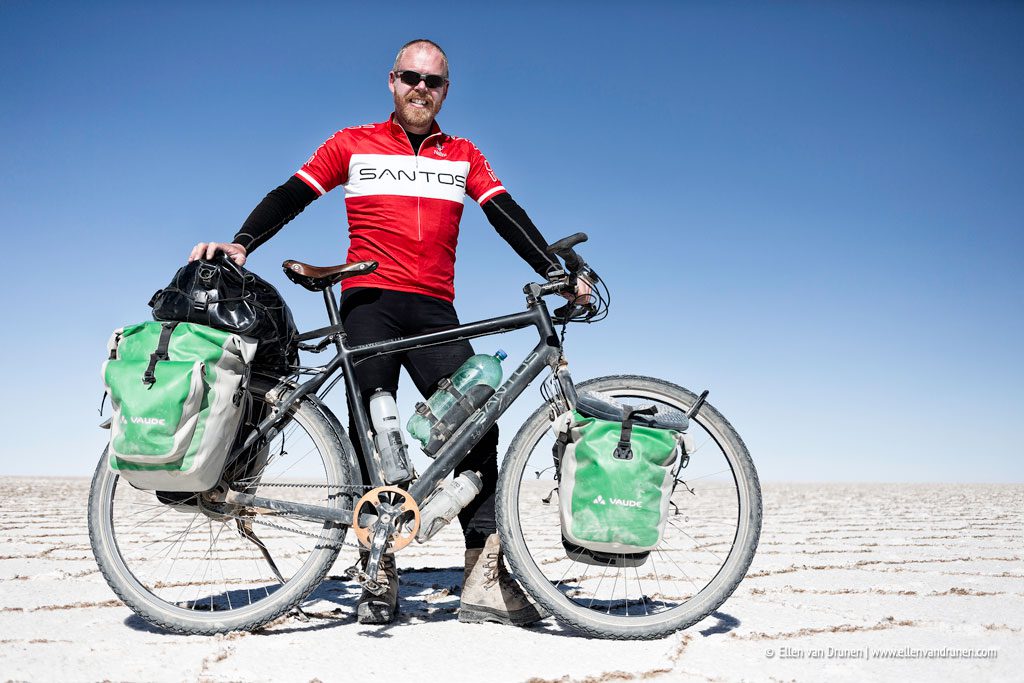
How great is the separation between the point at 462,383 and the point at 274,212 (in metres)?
1.02

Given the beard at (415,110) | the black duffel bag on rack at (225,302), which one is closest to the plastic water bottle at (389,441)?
the black duffel bag on rack at (225,302)

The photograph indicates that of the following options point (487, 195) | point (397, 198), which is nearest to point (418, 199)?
point (397, 198)

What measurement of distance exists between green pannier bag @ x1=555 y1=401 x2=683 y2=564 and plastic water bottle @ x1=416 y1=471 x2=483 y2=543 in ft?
1.16

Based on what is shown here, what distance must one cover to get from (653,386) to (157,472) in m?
1.77

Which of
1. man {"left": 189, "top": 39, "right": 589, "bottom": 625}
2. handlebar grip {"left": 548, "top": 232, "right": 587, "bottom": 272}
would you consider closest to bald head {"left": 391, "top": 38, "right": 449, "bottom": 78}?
man {"left": 189, "top": 39, "right": 589, "bottom": 625}

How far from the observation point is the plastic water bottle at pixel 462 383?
2799mm

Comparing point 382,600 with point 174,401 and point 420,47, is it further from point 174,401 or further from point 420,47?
point 420,47

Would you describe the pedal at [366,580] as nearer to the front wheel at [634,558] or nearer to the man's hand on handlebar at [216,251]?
the front wheel at [634,558]

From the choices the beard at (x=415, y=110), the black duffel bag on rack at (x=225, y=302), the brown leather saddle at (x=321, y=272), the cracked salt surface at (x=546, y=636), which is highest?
the beard at (x=415, y=110)

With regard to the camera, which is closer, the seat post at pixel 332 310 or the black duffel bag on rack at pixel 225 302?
the black duffel bag on rack at pixel 225 302

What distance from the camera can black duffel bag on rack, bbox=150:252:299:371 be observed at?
2.52 m

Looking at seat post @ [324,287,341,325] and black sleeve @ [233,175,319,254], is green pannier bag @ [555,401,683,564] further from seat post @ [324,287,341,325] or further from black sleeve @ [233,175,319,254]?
black sleeve @ [233,175,319,254]

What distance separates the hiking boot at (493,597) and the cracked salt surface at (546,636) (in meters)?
0.07

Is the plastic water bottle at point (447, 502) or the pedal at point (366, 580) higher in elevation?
the plastic water bottle at point (447, 502)
